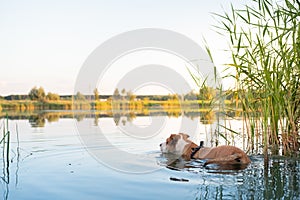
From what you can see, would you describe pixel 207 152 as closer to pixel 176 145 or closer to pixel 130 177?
pixel 176 145

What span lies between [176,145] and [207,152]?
1275 mm

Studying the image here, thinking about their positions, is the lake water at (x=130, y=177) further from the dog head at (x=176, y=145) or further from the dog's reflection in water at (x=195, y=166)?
the dog head at (x=176, y=145)

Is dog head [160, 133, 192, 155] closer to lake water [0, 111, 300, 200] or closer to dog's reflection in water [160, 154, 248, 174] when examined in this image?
lake water [0, 111, 300, 200]

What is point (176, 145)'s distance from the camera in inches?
336

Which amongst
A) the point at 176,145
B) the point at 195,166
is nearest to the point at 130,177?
the point at 195,166

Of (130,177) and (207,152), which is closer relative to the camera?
(130,177)

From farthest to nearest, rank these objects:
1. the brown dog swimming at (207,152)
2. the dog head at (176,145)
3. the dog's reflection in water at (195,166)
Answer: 1. the dog head at (176,145)
2. the brown dog swimming at (207,152)
3. the dog's reflection in water at (195,166)

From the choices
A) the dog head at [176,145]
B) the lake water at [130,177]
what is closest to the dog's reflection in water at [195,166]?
the lake water at [130,177]

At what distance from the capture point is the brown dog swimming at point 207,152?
653 cm

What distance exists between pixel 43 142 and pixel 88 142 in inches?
52.5

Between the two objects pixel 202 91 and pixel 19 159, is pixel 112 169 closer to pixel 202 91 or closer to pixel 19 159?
pixel 19 159

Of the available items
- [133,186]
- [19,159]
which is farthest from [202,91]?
[19,159]

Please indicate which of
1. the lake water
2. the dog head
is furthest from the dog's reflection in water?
the dog head

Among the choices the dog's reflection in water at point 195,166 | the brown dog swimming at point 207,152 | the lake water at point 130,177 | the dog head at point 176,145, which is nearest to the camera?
the lake water at point 130,177
